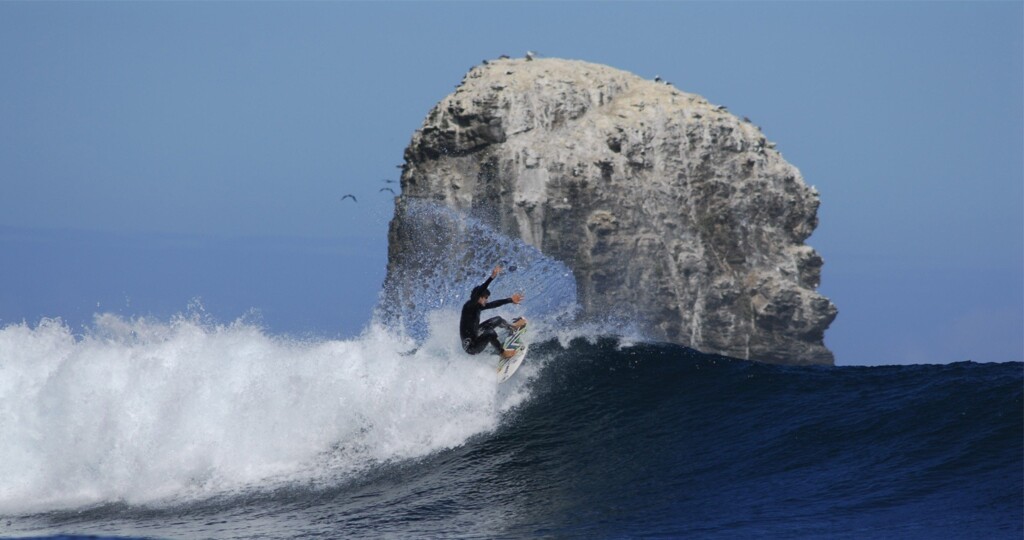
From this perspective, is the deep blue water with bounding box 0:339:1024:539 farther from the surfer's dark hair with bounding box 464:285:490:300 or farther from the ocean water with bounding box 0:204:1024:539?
the surfer's dark hair with bounding box 464:285:490:300

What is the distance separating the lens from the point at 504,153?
143ft

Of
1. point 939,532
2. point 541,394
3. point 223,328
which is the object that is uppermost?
point 223,328

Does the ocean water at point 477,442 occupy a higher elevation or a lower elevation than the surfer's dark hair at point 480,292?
lower

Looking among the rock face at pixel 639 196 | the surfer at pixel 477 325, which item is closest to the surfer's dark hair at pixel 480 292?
the surfer at pixel 477 325

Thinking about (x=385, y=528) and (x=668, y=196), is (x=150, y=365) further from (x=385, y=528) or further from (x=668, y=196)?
(x=668, y=196)

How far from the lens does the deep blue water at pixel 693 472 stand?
1323 centimetres

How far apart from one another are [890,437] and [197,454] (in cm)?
967

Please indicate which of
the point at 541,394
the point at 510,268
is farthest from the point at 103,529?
the point at 510,268

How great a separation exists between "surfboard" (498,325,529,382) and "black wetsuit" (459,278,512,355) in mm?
555

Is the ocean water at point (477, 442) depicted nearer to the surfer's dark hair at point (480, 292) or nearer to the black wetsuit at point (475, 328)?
the black wetsuit at point (475, 328)

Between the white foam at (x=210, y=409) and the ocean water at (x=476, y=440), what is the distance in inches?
1.3

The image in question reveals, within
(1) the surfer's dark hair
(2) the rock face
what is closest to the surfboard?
(1) the surfer's dark hair

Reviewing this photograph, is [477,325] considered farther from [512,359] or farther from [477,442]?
[477,442]

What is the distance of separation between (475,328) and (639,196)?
28.4 meters
